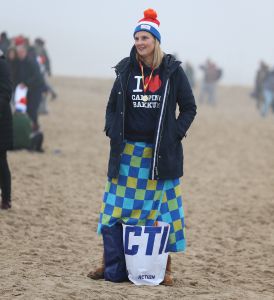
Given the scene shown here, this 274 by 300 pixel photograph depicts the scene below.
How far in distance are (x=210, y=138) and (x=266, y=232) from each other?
8326 mm

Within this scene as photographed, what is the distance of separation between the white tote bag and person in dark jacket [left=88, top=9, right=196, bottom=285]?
0.07 metres

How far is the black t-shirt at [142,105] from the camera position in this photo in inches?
196

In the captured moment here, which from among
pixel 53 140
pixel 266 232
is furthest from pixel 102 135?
pixel 266 232

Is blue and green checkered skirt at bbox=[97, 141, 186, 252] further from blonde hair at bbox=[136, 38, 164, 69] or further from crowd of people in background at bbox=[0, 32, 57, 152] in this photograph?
crowd of people in background at bbox=[0, 32, 57, 152]

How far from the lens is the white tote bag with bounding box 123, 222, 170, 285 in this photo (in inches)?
199

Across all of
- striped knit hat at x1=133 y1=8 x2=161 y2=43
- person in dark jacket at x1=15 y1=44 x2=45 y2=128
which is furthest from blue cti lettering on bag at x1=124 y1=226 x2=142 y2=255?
person in dark jacket at x1=15 y1=44 x2=45 y2=128

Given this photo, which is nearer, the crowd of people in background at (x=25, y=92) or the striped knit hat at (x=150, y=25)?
the striped knit hat at (x=150, y=25)

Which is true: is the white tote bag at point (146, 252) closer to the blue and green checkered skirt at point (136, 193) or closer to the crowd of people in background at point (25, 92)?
the blue and green checkered skirt at point (136, 193)

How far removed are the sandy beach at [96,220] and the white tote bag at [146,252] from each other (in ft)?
0.31

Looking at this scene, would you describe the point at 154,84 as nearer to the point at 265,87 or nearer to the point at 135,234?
the point at 135,234

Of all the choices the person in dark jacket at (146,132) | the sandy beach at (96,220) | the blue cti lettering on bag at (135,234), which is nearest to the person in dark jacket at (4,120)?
the sandy beach at (96,220)

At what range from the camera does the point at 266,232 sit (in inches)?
307

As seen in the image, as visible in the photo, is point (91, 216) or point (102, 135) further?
point (102, 135)

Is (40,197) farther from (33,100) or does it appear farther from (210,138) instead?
(210,138)
